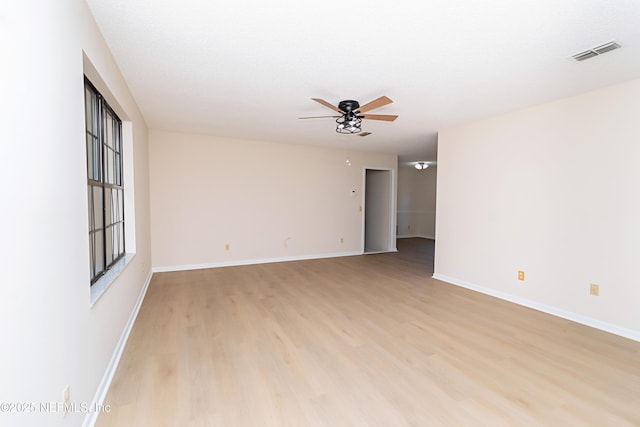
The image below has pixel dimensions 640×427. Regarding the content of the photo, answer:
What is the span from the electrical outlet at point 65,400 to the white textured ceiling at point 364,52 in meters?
2.07

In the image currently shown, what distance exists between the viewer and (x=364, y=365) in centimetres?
221

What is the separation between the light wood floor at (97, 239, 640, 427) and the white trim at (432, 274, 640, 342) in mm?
130

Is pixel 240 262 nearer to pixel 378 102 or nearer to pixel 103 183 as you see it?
pixel 103 183

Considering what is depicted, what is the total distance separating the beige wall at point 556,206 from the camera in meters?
2.81

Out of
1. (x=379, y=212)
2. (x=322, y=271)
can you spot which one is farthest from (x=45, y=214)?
(x=379, y=212)

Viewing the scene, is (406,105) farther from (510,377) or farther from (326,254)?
(326,254)

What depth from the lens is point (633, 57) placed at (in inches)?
90.5

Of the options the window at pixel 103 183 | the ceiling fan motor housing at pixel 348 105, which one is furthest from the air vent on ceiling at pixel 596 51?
the window at pixel 103 183

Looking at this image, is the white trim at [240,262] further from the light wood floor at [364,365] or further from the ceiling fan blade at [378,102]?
the ceiling fan blade at [378,102]

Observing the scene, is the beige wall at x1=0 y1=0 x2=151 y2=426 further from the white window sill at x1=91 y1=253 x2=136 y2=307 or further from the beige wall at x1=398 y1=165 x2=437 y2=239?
the beige wall at x1=398 y1=165 x2=437 y2=239

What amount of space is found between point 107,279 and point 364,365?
6.65 feet

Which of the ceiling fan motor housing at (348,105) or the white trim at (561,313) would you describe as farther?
the ceiling fan motor housing at (348,105)

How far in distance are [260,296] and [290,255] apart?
7.33 ft

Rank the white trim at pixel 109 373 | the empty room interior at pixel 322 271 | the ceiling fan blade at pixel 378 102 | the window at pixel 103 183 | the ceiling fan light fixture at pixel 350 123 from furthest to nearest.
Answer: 1. the ceiling fan light fixture at pixel 350 123
2. the ceiling fan blade at pixel 378 102
3. the window at pixel 103 183
4. the white trim at pixel 109 373
5. the empty room interior at pixel 322 271
